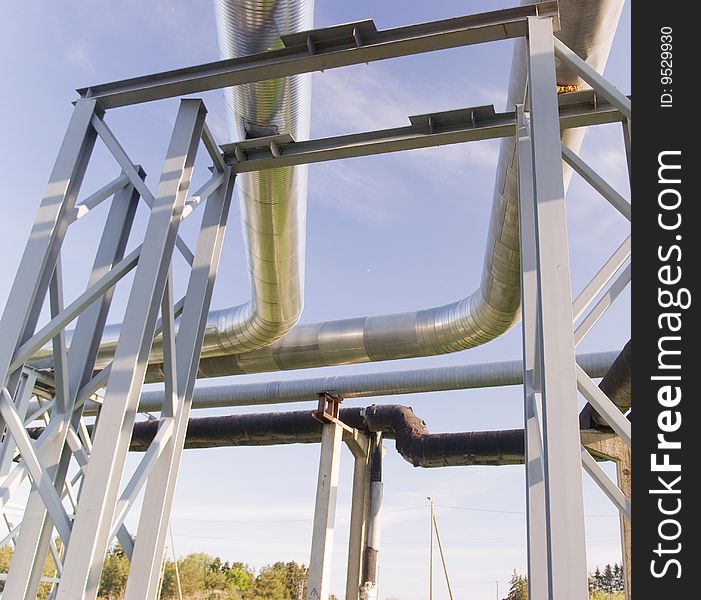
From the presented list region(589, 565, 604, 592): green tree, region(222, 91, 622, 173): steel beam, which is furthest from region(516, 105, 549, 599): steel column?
region(589, 565, 604, 592): green tree

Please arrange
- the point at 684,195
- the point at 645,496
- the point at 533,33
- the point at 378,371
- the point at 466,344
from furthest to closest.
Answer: the point at 378,371, the point at 466,344, the point at 533,33, the point at 684,195, the point at 645,496

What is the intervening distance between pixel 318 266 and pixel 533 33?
4861 mm

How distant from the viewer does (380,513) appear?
35.9 feet

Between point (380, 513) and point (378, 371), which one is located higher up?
point (378, 371)

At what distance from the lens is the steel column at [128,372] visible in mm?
3332

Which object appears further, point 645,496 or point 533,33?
point 533,33

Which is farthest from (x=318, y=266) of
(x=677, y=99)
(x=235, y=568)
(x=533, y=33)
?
(x=235, y=568)

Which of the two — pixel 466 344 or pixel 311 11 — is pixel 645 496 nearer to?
pixel 311 11

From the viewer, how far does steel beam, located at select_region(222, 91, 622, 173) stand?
448 centimetres

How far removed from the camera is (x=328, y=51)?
4199mm

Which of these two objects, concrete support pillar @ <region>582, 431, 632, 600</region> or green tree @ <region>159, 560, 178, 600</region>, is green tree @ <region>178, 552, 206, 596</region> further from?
concrete support pillar @ <region>582, 431, 632, 600</region>

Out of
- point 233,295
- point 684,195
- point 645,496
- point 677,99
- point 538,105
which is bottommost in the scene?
point 645,496

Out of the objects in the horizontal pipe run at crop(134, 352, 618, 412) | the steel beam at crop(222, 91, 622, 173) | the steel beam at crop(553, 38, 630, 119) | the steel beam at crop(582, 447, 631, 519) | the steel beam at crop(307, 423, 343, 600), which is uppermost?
the horizontal pipe run at crop(134, 352, 618, 412)

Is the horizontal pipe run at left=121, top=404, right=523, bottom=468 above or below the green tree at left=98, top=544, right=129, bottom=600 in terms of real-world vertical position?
above
